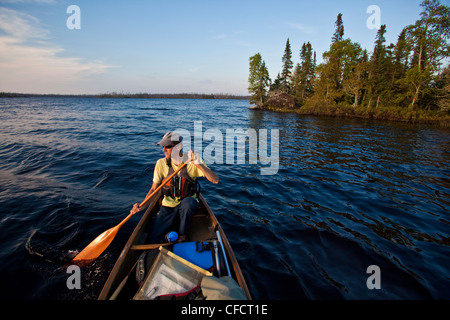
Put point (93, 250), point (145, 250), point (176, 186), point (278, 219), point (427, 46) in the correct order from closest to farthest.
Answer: point (145, 250) → point (93, 250) → point (176, 186) → point (278, 219) → point (427, 46)

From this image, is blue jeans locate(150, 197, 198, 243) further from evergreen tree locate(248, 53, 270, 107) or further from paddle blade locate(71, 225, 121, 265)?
evergreen tree locate(248, 53, 270, 107)

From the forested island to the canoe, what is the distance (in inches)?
1314

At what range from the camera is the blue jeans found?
13.0ft

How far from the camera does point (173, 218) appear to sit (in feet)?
13.8

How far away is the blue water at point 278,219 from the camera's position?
3770 millimetres

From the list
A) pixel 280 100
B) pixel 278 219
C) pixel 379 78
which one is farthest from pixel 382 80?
pixel 278 219

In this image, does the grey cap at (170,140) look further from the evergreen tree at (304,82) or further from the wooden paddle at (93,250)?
the evergreen tree at (304,82)

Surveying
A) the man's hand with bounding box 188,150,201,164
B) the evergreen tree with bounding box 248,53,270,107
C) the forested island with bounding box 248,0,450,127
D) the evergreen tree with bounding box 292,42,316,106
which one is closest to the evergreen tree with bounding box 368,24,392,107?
the forested island with bounding box 248,0,450,127

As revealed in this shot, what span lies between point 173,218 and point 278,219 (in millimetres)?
3035

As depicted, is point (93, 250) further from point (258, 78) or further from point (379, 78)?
point (258, 78)

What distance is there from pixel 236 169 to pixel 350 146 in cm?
991

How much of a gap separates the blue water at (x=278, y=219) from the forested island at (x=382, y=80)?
23.0 metres
